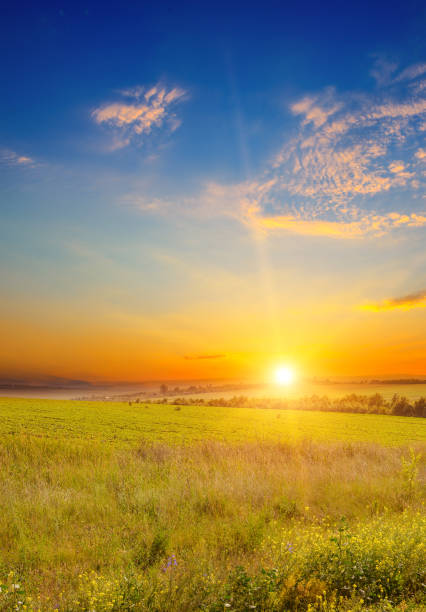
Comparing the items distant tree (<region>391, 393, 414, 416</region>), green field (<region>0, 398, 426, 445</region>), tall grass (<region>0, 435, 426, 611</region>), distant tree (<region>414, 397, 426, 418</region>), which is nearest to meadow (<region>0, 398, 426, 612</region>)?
tall grass (<region>0, 435, 426, 611</region>)

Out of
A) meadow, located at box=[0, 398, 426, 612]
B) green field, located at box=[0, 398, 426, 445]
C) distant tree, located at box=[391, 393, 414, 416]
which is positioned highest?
meadow, located at box=[0, 398, 426, 612]

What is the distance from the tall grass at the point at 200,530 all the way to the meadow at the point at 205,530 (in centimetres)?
4

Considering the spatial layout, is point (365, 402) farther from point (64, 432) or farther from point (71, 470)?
point (71, 470)

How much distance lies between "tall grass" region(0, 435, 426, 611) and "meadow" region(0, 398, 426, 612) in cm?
4

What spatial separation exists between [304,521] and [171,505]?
3914mm

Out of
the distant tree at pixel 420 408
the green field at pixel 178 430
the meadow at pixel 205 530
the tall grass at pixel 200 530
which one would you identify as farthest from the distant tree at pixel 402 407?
the tall grass at pixel 200 530

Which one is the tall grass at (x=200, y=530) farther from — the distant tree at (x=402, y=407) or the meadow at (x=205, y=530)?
the distant tree at (x=402, y=407)

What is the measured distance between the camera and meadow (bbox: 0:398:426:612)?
6.66 metres

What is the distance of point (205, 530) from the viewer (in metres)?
9.65

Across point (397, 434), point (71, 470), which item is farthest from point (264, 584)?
point (397, 434)

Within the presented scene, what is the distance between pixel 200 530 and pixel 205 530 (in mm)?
131

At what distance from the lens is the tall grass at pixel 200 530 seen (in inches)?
266

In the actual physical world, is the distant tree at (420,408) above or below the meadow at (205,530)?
below

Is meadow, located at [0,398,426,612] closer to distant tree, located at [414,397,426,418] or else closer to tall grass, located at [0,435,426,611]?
tall grass, located at [0,435,426,611]
